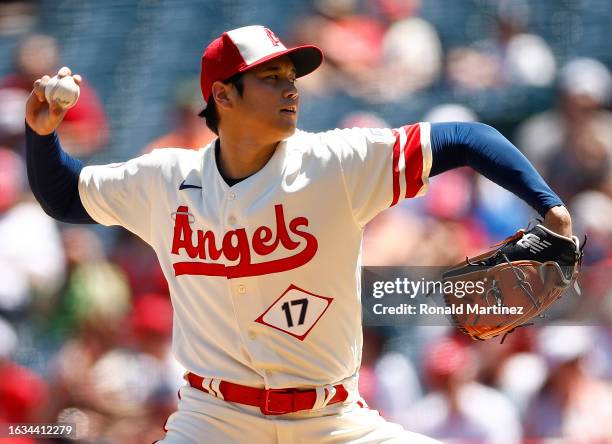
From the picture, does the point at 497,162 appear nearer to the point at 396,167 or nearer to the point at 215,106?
the point at 396,167

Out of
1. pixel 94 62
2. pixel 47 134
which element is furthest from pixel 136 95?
pixel 47 134

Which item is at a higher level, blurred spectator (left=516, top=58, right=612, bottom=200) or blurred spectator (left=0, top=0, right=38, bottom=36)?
blurred spectator (left=0, top=0, right=38, bottom=36)

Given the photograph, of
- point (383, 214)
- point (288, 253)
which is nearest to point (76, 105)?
point (383, 214)

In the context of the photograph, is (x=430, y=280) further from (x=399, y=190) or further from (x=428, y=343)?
(x=399, y=190)

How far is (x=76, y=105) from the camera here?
4297 mm

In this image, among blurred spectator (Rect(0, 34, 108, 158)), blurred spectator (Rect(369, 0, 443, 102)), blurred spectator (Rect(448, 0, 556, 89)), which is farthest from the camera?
blurred spectator (Rect(0, 34, 108, 158))

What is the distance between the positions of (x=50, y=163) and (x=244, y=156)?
49 cm

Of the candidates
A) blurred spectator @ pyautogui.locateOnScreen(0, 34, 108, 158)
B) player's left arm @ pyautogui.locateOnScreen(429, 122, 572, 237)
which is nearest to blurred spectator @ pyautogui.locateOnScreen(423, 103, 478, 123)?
blurred spectator @ pyautogui.locateOnScreen(0, 34, 108, 158)

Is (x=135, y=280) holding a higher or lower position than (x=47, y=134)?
lower

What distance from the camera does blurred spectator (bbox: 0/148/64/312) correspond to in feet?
13.5

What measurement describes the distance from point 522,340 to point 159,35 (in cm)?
206

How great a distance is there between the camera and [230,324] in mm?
2342

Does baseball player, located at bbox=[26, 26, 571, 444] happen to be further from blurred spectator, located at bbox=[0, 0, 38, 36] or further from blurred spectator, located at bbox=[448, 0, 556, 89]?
blurred spectator, located at bbox=[0, 0, 38, 36]

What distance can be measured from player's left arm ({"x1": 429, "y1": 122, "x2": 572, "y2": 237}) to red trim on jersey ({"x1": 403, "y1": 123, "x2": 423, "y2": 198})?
32 millimetres
